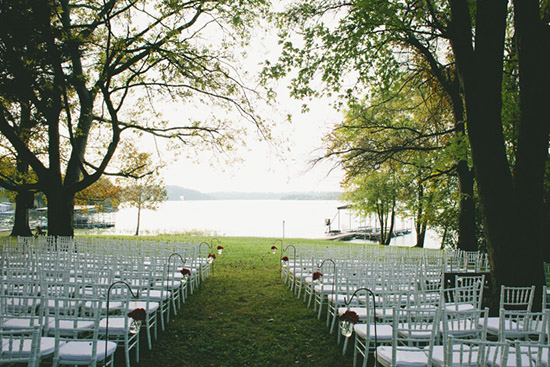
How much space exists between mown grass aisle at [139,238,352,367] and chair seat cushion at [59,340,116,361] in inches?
41.3

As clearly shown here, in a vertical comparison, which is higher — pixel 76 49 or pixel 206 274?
pixel 76 49

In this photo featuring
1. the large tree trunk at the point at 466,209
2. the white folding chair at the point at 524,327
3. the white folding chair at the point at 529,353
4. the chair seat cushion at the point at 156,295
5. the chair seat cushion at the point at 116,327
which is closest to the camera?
the white folding chair at the point at 529,353

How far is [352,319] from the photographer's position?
3420 millimetres

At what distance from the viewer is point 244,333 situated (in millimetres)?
5684

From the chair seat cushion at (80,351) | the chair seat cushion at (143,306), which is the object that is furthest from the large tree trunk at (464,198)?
the chair seat cushion at (80,351)

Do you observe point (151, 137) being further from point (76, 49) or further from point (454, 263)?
point (454, 263)

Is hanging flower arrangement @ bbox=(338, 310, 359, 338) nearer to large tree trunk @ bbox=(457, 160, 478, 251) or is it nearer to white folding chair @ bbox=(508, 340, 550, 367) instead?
white folding chair @ bbox=(508, 340, 550, 367)

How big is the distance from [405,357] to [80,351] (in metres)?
3.34

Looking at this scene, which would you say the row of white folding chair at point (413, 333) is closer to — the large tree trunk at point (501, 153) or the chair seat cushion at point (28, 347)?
the large tree trunk at point (501, 153)

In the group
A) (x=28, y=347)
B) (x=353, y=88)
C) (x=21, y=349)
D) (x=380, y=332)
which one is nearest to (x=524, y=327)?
(x=380, y=332)

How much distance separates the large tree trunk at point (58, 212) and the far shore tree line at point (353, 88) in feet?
0.12

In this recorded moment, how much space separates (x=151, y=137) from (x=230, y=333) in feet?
40.7

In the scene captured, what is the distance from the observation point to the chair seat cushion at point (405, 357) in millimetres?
3465

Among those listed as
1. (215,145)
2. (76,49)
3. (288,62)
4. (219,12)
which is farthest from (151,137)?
(288,62)
